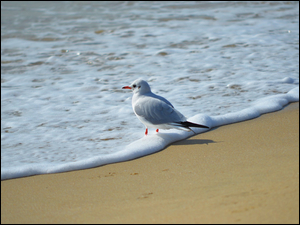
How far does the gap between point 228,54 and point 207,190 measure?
5037mm

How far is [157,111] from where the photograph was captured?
3.66m

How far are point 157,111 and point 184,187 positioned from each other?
120 centimetres

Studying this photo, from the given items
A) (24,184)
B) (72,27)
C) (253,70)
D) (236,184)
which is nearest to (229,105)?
(253,70)

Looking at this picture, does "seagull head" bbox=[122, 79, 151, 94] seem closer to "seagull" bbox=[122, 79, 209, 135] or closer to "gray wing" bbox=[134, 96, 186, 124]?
"seagull" bbox=[122, 79, 209, 135]

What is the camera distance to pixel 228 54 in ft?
23.3

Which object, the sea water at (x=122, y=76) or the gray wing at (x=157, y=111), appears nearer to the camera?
the gray wing at (x=157, y=111)

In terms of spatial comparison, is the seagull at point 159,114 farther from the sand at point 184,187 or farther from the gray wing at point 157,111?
the sand at point 184,187

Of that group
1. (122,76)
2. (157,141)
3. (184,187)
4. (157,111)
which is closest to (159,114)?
(157,111)

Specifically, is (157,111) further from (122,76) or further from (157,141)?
(122,76)

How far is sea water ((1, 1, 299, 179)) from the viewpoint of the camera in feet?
12.4

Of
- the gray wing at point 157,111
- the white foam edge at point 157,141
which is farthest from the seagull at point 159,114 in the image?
the white foam edge at point 157,141

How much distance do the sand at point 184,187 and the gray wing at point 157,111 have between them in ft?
0.92

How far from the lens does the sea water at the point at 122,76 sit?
12.4 feet

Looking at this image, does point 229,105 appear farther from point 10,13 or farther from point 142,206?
point 10,13
